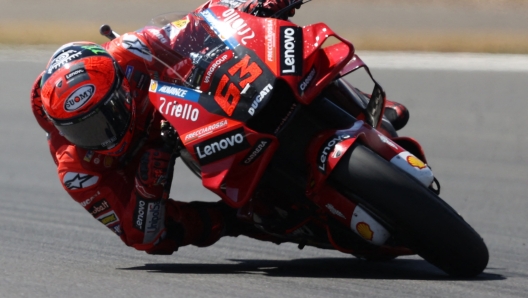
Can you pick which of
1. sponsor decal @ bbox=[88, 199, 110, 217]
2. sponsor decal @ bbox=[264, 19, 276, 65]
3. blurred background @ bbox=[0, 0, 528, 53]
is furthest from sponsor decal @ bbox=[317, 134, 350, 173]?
blurred background @ bbox=[0, 0, 528, 53]

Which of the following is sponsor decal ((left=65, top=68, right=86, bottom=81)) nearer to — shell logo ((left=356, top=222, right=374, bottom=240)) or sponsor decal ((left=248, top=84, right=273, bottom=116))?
sponsor decal ((left=248, top=84, right=273, bottom=116))

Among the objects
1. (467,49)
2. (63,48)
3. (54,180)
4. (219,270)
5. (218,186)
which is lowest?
(467,49)

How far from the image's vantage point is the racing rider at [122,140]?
368 cm

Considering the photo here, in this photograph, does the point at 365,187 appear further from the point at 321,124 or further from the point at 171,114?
the point at 171,114

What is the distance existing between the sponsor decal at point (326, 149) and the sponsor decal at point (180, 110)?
1.67 ft

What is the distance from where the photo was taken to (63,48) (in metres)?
3.92

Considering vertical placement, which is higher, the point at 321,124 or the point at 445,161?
the point at 321,124

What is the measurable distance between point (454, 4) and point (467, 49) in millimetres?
5528

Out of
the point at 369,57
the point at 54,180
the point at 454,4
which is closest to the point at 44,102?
the point at 54,180

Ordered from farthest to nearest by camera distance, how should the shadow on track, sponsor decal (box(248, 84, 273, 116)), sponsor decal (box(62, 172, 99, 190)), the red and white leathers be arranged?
sponsor decal (box(62, 172, 99, 190)) → the red and white leathers → the shadow on track → sponsor decal (box(248, 84, 273, 116))

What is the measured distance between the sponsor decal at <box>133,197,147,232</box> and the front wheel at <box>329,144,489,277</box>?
3.34 feet

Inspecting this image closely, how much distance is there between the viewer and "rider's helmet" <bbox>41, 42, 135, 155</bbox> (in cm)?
365

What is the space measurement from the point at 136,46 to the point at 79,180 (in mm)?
692

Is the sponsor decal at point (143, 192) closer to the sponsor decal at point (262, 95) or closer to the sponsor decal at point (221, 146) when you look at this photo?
the sponsor decal at point (221, 146)
